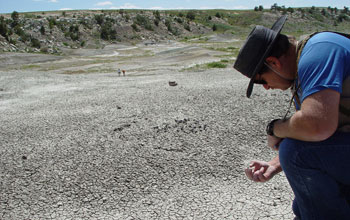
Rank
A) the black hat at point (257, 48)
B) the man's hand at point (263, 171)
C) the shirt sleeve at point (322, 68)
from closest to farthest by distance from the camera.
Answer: the shirt sleeve at point (322, 68), the black hat at point (257, 48), the man's hand at point (263, 171)

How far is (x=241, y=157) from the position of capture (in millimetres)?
4723

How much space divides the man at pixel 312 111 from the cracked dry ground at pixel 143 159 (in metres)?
1.21

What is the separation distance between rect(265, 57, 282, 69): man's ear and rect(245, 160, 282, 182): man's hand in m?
0.97

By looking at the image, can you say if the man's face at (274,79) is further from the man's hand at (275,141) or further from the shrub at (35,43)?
the shrub at (35,43)

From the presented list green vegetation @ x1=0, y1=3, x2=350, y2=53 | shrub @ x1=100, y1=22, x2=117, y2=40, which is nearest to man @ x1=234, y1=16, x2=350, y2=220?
green vegetation @ x1=0, y1=3, x2=350, y2=53

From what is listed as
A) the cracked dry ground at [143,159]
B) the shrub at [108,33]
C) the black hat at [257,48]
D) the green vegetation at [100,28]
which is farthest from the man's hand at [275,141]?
the shrub at [108,33]

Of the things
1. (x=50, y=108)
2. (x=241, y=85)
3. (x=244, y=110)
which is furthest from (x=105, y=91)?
(x=244, y=110)

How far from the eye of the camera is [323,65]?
Result: 5.96 ft

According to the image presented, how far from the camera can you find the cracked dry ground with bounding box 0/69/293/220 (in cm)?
359

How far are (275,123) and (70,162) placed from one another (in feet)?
11.2

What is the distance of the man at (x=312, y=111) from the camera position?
6.03 ft

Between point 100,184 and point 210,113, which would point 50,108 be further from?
point 100,184

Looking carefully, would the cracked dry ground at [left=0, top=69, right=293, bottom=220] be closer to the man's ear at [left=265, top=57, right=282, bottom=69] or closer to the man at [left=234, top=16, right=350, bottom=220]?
the man at [left=234, top=16, right=350, bottom=220]

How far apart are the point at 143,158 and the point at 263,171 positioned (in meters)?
2.33
